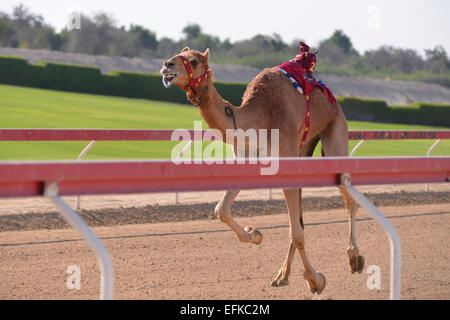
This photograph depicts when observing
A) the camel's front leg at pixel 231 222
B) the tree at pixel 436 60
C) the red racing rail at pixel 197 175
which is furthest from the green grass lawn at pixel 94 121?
the tree at pixel 436 60

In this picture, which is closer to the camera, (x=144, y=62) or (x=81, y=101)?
(x=81, y=101)

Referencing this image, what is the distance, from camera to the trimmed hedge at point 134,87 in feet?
122

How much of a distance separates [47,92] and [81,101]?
2882mm

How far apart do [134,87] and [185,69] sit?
117 ft

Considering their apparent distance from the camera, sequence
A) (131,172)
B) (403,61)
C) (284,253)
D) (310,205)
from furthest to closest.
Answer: (403,61) → (310,205) → (284,253) → (131,172)

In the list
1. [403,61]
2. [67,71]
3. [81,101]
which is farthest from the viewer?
[403,61]

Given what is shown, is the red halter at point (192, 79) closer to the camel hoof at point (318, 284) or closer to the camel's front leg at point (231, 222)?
the camel's front leg at point (231, 222)

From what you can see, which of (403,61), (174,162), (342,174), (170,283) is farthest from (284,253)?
(403,61)

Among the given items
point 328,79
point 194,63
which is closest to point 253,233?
point 194,63

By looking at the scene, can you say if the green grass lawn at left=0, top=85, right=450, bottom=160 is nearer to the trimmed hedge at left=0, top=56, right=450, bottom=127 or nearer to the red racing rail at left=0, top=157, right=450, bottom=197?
the trimmed hedge at left=0, top=56, right=450, bottom=127

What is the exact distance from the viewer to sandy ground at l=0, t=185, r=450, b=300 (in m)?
5.79

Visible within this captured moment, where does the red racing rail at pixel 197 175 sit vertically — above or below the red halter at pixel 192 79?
below

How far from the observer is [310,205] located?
37.3 feet
